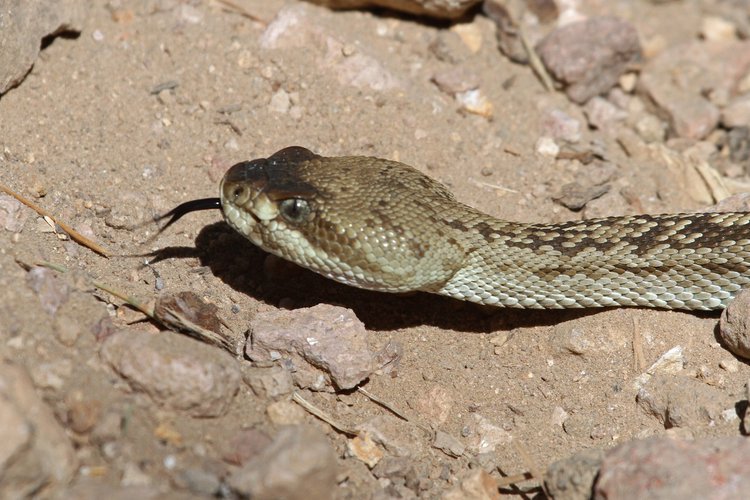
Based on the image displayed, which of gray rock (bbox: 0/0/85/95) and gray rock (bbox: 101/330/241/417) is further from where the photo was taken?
gray rock (bbox: 0/0/85/95)

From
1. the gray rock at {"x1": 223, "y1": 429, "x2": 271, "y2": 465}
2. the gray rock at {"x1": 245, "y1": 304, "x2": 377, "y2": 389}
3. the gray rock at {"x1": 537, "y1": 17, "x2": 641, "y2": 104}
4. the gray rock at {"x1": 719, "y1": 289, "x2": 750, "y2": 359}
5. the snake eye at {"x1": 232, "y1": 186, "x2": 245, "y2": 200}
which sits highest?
the gray rock at {"x1": 537, "y1": 17, "x2": 641, "y2": 104}

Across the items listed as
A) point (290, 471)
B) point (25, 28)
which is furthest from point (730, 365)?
point (25, 28)

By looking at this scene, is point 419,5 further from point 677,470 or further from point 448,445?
point 677,470

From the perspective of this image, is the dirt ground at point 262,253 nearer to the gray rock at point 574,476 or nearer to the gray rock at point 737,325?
the gray rock at point 737,325

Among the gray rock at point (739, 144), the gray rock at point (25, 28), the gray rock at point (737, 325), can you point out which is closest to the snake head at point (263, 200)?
the gray rock at point (25, 28)

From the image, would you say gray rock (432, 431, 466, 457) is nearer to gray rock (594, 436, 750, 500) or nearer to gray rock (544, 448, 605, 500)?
gray rock (544, 448, 605, 500)

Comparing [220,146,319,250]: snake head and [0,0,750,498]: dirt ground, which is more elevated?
[220,146,319,250]: snake head

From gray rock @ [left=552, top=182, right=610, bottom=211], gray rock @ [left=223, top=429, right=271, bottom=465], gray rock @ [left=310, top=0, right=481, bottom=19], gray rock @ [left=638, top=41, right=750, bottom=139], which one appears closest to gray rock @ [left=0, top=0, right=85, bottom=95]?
gray rock @ [left=310, top=0, right=481, bottom=19]
